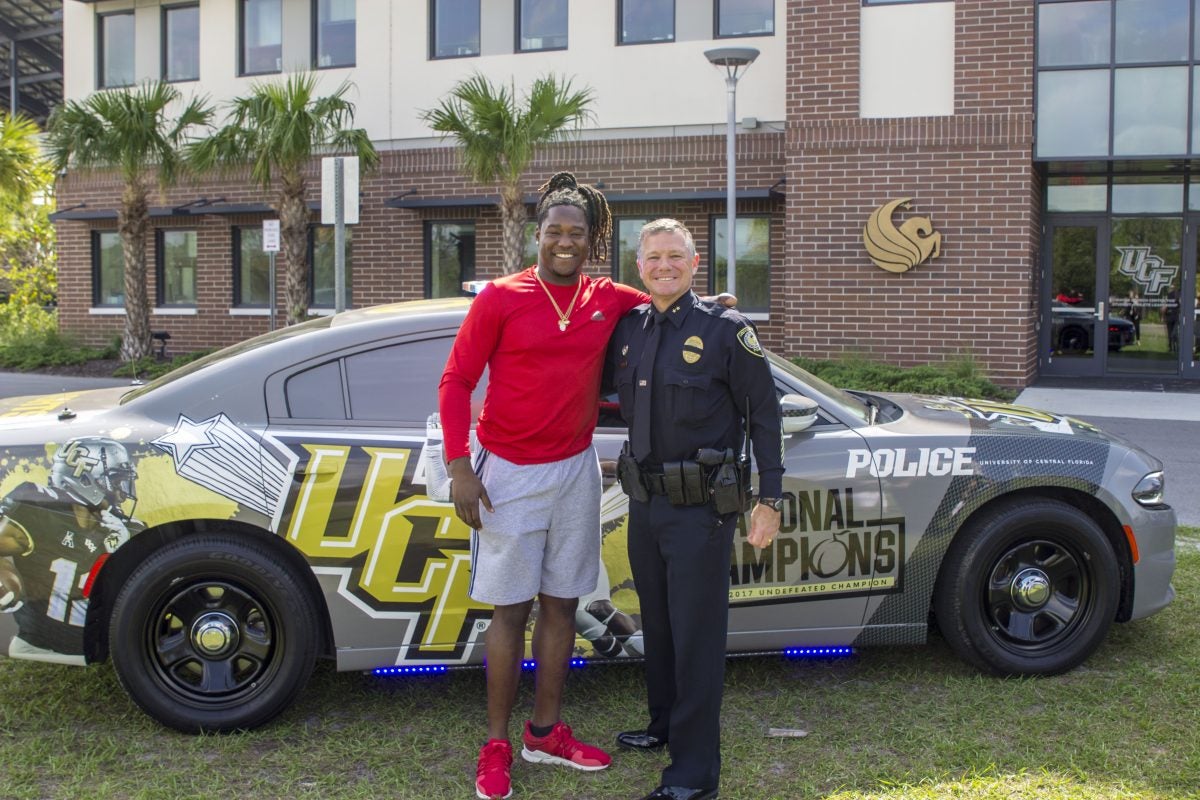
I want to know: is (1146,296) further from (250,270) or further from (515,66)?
(250,270)

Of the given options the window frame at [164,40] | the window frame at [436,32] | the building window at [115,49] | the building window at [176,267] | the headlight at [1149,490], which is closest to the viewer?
the headlight at [1149,490]

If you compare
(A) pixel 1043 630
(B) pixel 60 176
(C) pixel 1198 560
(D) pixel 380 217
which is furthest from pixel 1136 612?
(B) pixel 60 176

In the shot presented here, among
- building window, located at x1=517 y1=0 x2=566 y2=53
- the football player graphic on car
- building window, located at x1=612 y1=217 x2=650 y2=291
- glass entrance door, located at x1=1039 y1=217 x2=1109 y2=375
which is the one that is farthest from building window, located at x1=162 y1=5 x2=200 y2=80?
the football player graphic on car

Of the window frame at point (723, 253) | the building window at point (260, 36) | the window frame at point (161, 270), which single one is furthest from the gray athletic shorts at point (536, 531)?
the window frame at point (161, 270)

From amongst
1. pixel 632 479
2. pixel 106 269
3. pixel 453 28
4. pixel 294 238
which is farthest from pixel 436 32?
pixel 632 479

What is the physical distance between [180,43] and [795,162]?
37.2 feet

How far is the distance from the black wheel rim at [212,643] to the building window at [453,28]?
49.5 ft

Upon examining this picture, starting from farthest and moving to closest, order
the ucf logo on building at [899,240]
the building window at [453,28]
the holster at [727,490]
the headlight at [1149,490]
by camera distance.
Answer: the building window at [453,28]
the ucf logo on building at [899,240]
the headlight at [1149,490]
the holster at [727,490]

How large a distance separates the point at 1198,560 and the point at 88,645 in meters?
5.37

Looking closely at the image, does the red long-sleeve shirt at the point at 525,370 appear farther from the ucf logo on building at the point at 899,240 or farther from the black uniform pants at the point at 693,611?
the ucf logo on building at the point at 899,240

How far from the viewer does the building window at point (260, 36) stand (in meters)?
19.3

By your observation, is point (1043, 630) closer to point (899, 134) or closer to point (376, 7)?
point (899, 134)

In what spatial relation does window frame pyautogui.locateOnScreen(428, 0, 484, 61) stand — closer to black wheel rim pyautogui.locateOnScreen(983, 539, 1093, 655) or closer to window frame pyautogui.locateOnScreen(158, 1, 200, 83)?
window frame pyautogui.locateOnScreen(158, 1, 200, 83)

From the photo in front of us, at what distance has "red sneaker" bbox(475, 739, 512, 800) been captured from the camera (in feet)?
11.6
